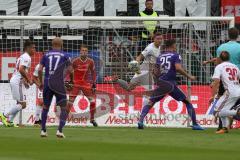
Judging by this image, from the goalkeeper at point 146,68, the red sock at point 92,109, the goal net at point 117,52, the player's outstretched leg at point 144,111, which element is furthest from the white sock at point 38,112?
the player's outstretched leg at point 144,111

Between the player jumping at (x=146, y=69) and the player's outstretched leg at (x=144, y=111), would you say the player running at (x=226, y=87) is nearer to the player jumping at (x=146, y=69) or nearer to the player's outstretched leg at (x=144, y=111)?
the player's outstretched leg at (x=144, y=111)

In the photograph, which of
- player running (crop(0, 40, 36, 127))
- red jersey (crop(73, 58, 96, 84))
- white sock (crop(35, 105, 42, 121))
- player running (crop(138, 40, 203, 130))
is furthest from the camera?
red jersey (crop(73, 58, 96, 84))

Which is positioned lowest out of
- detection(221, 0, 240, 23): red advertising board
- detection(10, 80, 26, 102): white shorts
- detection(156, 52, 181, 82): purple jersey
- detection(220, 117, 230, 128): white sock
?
detection(220, 117, 230, 128): white sock

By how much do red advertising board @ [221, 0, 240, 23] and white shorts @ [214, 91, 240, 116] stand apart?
9567 millimetres

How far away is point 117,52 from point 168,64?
11.4ft

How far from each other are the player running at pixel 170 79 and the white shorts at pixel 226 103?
4.82 ft

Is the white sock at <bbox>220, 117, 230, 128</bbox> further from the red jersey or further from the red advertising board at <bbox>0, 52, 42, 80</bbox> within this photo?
the red advertising board at <bbox>0, 52, 42, 80</bbox>

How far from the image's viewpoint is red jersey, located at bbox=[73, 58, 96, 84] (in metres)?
25.1

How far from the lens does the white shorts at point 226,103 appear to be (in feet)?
69.3

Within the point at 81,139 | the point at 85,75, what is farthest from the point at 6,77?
the point at 81,139

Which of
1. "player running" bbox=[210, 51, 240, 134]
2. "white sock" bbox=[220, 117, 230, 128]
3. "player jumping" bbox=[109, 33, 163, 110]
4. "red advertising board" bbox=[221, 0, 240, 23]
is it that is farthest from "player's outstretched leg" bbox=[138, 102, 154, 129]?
"red advertising board" bbox=[221, 0, 240, 23]

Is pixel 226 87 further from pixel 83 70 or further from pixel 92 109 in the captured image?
pixel 83 70

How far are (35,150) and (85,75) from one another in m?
10.2

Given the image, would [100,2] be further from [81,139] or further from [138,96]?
[81,139]
